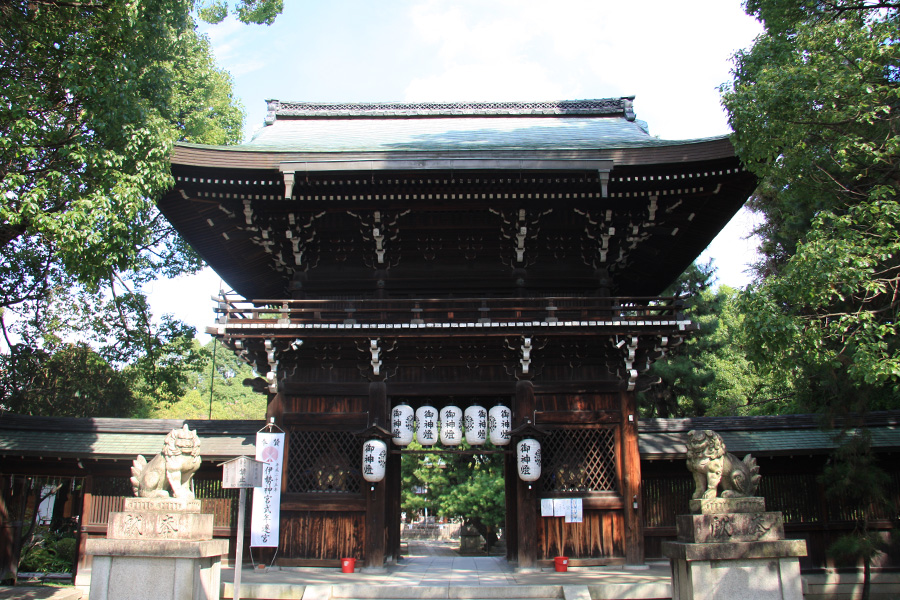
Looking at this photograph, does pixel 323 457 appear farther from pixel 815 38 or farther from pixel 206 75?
pixel 206 75

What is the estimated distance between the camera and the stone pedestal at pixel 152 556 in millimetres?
8078

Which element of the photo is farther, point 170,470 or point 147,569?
point 170,470

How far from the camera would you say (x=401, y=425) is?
39.4 ft

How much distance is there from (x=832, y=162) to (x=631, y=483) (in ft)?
21.6

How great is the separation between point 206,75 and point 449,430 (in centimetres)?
1538

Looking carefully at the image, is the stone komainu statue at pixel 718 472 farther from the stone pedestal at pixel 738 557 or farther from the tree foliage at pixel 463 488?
the tree foliage at pixel 463 488

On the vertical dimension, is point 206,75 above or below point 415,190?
above

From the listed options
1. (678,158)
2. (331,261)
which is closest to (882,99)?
(678,158)

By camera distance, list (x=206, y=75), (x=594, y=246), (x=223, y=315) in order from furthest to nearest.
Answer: (x=206, y=75)
(x=594, y=246)
(x=223, y=315)

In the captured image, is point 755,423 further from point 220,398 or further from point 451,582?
point 220,398

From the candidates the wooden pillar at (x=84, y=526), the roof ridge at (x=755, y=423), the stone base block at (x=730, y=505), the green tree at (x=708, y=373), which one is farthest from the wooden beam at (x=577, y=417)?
the green tree at (x=708, y=373)

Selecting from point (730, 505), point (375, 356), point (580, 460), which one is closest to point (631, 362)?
point (580, 460)

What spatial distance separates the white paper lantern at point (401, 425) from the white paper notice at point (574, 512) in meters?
3.36

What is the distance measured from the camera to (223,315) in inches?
462
